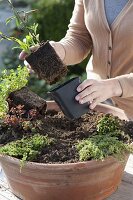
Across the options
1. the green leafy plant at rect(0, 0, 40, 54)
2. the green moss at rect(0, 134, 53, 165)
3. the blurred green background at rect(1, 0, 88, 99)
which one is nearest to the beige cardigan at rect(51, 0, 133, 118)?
the green leafy plant at rect(0, 0, 40, 54)

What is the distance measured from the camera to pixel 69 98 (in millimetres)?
1312

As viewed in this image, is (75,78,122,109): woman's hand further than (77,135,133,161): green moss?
Yes

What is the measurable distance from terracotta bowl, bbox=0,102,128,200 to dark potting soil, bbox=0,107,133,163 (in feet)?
0.13

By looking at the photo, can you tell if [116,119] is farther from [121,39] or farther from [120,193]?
[121,39]

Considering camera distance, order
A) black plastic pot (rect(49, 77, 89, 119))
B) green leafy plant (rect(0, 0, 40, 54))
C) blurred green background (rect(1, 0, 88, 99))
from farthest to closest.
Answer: blurred green background (rect(1, 0, 88, 99))
green leafy plant (rect(0, 0, 40, 54))
black plastic pot (rect(49, 77, 89, 119))

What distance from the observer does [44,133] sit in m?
1.36

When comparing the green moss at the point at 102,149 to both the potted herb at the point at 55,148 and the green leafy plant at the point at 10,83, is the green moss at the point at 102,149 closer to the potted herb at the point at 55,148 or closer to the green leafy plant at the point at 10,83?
the potted herb at the point at 55,148

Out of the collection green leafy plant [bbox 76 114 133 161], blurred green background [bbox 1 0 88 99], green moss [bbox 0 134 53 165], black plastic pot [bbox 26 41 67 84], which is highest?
black plastic pot [bbox 26 41 67 84]

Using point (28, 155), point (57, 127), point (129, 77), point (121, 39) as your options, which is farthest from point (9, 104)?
point (121, 39)

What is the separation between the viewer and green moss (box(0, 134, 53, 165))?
3.95ft

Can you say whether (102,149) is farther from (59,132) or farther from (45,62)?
(45,62)

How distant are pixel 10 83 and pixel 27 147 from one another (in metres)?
0.31

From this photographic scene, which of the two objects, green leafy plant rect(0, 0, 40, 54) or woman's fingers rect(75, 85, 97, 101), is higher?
green leafy plant rect(0, 0, 40, 54)

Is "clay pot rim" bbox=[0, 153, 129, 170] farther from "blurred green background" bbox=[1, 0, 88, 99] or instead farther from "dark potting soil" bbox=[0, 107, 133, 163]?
"blurred green background" bbox=[1, 0, 88, 99]
